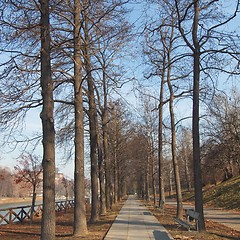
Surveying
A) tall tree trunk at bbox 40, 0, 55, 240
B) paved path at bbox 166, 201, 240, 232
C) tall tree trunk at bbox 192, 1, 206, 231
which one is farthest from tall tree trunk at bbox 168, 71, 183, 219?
tall tree trunk at bbox 40, 0, 55, 240

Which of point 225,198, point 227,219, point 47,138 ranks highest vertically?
point 47,138

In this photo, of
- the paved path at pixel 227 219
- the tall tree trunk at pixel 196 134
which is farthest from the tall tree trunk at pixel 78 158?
the paved path at pixel 227 219

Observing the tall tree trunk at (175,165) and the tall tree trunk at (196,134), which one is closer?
the tall tree trunk at (196,134)

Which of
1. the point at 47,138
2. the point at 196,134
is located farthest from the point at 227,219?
the point at 47,138

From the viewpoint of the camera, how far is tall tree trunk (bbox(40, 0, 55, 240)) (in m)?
8.52

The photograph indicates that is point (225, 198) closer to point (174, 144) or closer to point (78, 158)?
point (174, 144)

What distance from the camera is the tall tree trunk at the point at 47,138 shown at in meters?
8.52

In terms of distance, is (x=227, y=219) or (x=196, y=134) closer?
(x=196, y=134)

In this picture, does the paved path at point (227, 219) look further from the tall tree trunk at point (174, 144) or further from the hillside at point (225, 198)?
the hillside at point (225, 198)

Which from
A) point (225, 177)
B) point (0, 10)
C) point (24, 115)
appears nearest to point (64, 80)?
point (24, 115)

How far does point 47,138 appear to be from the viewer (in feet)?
29.0

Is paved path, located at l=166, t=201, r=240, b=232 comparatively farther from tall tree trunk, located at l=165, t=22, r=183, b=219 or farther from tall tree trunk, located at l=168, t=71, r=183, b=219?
tall tree trunk, located at l=165, t=22, r=183, b=219

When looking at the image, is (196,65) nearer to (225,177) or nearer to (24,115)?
(24,115)

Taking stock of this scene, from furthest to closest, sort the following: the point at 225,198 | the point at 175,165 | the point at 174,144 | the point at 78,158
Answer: the point at 225,198 → the point at 174,144 → the point at 175,165 → the point at 78,158
